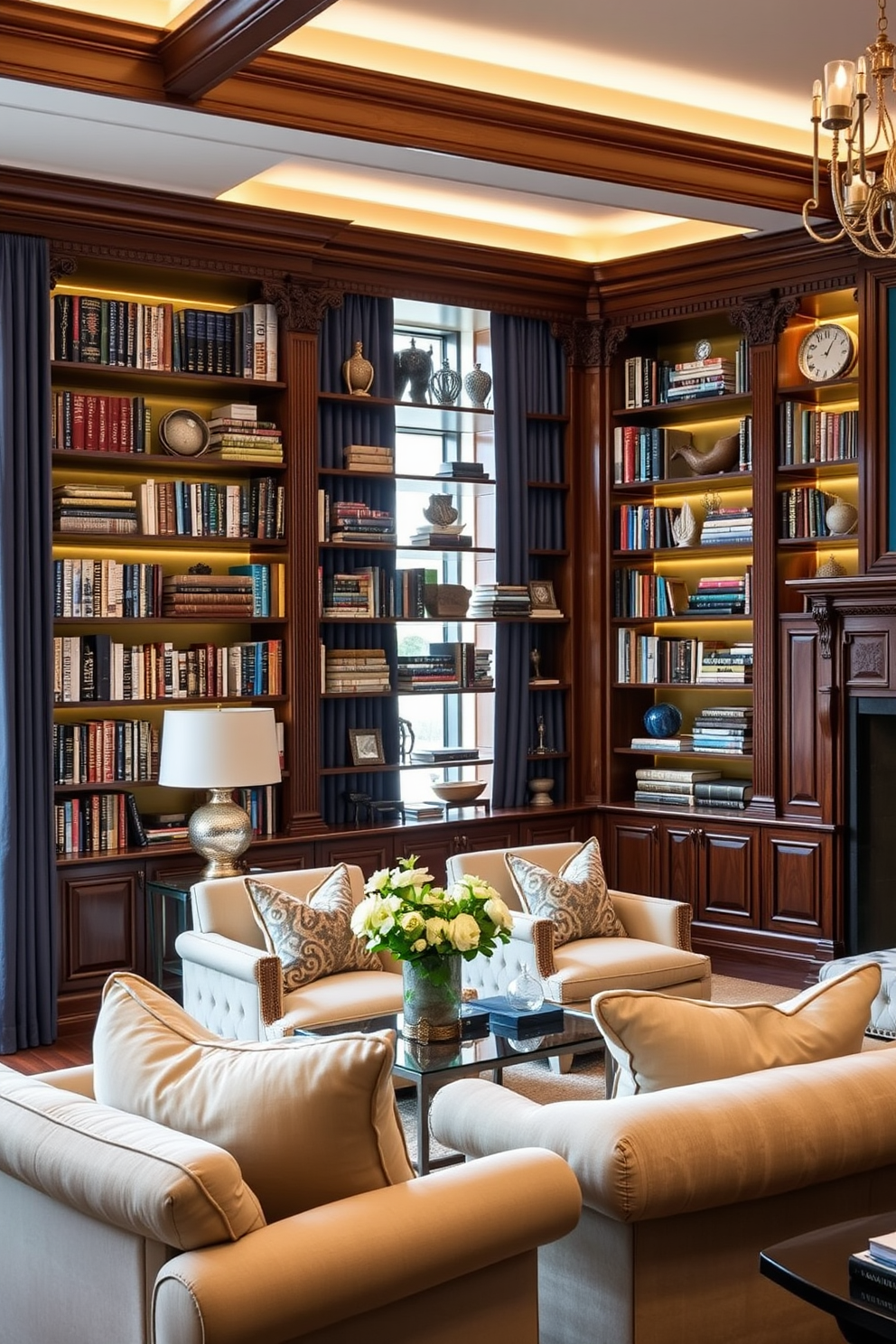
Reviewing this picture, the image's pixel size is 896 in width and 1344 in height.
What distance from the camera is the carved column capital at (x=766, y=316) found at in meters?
6.97

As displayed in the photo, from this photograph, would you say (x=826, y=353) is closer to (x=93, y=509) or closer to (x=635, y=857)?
(x=635, y=857)

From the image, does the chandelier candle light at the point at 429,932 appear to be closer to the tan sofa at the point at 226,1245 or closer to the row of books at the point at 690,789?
the tan sofa at the point at 226,1245

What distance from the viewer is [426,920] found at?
4.02 meters

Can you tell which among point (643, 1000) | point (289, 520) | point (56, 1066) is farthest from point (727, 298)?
point (643, 1000)

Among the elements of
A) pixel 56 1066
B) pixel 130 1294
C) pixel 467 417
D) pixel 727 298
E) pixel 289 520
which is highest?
pixel 727 298

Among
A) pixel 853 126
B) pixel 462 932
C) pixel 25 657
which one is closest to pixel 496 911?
pixel 462 932

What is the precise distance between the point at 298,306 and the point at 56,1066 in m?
3.35

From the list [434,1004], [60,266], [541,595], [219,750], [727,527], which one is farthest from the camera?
[541,595]

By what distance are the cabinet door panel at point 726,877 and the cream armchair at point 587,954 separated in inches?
57.4

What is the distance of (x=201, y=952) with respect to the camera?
4.98 m

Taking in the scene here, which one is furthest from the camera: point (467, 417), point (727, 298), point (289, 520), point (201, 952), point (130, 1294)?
point (467, 417)

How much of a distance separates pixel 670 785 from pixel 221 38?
4222 mm

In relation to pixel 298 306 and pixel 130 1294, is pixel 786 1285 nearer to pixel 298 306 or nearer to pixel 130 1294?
pixel 130 1294

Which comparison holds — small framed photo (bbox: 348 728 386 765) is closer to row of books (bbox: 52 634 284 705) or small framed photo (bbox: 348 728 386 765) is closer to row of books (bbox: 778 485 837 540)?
row of books (bbox: 52 634 284 705)
